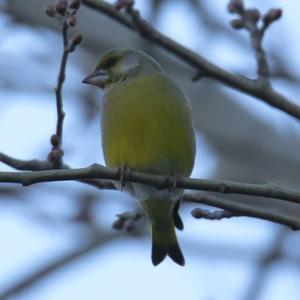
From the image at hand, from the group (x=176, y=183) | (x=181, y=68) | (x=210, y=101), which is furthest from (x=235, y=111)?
(x=176, y=183)

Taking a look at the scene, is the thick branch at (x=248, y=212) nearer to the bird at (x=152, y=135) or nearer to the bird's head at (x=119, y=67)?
the bird at (x=152, y=135)

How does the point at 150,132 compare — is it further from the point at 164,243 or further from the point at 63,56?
the point at 63,56

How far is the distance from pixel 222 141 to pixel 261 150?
0.35 m

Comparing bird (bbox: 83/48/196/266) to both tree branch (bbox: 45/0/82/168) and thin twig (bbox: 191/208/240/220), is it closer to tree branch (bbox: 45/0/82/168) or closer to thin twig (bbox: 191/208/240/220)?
thin twig (bbox: 191/208/240/220)

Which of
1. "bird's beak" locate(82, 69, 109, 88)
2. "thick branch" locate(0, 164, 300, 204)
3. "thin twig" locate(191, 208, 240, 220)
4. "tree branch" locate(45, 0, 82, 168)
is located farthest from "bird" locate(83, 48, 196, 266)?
"thick branch" locate(0, 164, 300, 204)

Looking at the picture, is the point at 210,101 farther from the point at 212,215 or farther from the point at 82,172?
the point at 82,172

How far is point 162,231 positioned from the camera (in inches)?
183

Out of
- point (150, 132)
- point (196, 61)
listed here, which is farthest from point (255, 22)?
point (150, 132)

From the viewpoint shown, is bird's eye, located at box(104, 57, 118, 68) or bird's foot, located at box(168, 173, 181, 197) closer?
bird's foot, located at box(168, 173, 181, 197)

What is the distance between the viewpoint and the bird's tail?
4471mm

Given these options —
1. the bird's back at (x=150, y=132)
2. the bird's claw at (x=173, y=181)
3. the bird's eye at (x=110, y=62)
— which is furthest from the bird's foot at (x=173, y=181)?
the bird's eye at (x=110, y=62)

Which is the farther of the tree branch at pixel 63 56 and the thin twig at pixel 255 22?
the thin twig at pixel 255 22

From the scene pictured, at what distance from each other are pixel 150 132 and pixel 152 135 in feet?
0.06

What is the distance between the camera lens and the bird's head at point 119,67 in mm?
4656
